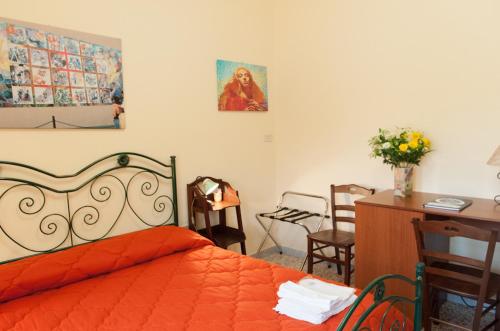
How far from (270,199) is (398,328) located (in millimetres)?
2273

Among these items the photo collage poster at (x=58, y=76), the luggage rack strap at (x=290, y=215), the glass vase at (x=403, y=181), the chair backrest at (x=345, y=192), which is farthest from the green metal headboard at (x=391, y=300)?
the photo collage poster at (x=58, y=76)

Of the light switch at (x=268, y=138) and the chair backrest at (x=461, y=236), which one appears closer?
the chair backrest at (x=461, y=236)

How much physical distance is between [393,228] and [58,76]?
230 cm

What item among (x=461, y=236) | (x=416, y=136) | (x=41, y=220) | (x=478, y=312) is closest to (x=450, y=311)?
(x=478, y=312)

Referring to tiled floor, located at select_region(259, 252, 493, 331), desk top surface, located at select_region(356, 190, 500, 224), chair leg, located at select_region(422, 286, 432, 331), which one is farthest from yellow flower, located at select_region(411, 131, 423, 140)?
tiled floor, located at select_region(259, 252, 493, 331)

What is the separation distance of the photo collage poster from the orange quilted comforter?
83 cm

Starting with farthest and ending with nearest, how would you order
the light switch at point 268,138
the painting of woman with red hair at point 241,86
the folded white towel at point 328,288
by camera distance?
1. the light switch at point 268,138
2. the painting of woman with red hair at point 241,86
3. the folded white towel at point 328,288

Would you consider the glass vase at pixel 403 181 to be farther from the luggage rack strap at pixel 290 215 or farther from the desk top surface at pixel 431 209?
the luggage rack strap at pixel 290 215

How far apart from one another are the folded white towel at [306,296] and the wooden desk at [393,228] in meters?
1.00

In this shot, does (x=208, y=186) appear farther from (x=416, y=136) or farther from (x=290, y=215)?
(x=416, y=136)

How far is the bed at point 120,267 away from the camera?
1501 millimetres

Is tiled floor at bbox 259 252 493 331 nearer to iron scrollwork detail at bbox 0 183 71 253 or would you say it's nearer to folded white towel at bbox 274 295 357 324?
folded white towel at bbox 274 295 357 324

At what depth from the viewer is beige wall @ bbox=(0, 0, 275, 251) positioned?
7.27 ft

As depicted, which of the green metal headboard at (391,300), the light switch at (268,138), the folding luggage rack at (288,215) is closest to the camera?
the green metal headboard at (391,300)
